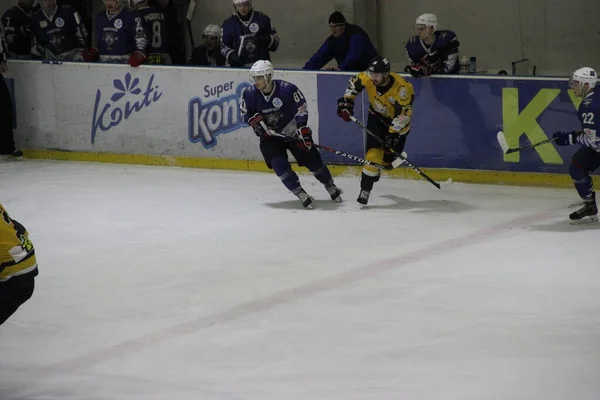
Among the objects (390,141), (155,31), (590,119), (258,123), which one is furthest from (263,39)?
(590,119)

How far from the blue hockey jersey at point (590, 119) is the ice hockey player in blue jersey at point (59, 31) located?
5428 millimetres

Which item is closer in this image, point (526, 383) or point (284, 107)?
point (526, 383)

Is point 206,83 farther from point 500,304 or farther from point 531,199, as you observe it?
point 500,304

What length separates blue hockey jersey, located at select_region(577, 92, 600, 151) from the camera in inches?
307

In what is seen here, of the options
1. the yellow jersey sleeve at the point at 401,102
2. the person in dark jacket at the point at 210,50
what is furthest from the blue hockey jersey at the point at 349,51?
the yellow jersey sleeve at the point at 401,102

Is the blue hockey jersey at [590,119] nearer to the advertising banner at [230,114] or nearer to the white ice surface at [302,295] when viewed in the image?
the white ice surface at [302,295]

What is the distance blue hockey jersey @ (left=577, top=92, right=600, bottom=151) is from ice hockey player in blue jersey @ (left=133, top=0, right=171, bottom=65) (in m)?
4.73

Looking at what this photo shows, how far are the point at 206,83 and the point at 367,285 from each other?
4.25m

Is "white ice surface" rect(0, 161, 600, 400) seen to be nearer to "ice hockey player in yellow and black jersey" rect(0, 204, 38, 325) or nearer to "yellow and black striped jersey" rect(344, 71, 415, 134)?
"ice hockey player in yellow and black jersey" rect(0, 204, 38, 325)

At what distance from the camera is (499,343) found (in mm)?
5613

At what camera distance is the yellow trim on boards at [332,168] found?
936 cm

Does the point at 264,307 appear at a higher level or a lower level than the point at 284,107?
lower

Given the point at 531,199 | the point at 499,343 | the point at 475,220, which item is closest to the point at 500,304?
the point at 499,343

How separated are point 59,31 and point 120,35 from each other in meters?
0.78
